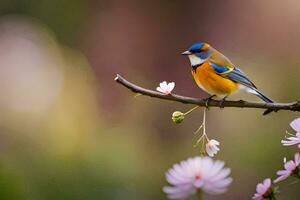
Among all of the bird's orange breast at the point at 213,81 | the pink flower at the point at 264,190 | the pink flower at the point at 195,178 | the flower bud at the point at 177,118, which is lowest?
the pink flower at the point at 195,178

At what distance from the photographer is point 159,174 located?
9.64ft

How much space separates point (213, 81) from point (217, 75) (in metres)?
0.02

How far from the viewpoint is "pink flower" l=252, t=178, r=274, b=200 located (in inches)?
14.8

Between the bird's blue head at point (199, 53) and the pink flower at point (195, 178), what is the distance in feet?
2.28

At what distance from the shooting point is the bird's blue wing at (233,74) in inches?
41.8

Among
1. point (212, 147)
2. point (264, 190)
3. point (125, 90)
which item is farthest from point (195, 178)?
point (125, 90)

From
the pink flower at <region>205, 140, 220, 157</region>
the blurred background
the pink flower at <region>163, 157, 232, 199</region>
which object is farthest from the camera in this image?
the blurred background

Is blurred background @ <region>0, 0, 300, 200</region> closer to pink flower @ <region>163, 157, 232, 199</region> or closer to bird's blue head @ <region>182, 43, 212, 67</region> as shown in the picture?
bird's blue head @ <region>182, 43, 212, 67</region>

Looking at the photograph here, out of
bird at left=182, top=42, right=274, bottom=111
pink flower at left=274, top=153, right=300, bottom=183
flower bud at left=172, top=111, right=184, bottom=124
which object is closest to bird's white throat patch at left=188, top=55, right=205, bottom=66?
bird at left=182, top=42, right=274, bottom=111

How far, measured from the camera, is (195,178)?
1.07 ft

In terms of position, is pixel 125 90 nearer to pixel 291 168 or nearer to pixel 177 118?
pixel 177 118

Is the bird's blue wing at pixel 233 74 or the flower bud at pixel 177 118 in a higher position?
the bird's blue wing at pixel 233 74

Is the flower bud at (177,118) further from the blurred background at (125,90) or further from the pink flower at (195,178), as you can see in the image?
the blurred background at (125,90)

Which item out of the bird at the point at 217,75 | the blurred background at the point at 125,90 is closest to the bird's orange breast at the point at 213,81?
the bird at the point at 217,75
